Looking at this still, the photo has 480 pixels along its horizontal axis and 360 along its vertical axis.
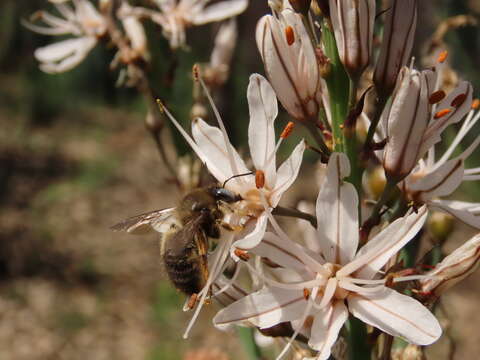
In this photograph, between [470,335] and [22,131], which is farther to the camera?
[22,131]

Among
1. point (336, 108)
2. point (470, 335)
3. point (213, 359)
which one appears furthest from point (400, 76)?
point (470, 335)

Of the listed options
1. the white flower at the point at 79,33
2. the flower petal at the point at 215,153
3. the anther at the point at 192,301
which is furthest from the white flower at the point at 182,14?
the anther at the point at 192,301

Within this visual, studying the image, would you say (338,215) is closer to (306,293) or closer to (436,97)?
(306,293)

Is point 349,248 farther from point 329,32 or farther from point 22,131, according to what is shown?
point 22,131

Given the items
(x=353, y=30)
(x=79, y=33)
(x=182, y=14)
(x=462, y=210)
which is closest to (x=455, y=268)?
(x=462, y=210)

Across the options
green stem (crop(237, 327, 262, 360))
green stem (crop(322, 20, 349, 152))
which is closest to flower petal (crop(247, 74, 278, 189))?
green stem (crop(322, 20, 349, 152))

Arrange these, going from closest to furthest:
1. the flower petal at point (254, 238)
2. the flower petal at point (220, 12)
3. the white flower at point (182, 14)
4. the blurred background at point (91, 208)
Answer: the flower petal at point (254, 238) < the white flower at point (182, 14) < the flower petal at point (220, 12) < the blurred background at point (91, 208)

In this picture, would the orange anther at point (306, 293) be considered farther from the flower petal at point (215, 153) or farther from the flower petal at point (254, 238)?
the flower petal at point (215, 153)
